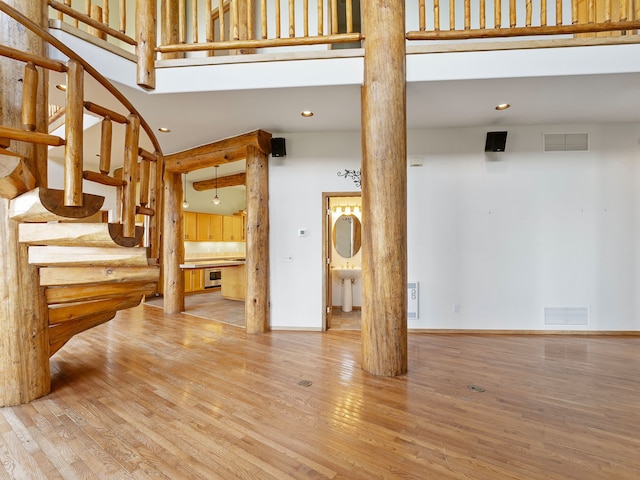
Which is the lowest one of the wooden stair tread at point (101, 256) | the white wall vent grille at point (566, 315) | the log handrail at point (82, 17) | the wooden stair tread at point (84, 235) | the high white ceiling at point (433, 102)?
the white wall vent grille at point (566, 315)

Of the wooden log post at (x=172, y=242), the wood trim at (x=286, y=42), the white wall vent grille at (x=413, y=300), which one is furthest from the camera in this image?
the wooden log post at (x=172, y=242)

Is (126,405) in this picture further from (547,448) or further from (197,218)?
(197,218)

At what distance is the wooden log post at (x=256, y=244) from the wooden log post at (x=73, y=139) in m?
2.42

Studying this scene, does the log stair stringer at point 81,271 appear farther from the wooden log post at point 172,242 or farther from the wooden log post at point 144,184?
the wooden log post at point 172,242

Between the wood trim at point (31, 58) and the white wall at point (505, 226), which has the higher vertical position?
the wood trim at point (31, 58)

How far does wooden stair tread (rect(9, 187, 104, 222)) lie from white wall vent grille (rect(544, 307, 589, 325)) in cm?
494

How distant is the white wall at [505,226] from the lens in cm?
383

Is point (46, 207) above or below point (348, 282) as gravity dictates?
above

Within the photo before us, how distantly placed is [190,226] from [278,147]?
4126 millimetres

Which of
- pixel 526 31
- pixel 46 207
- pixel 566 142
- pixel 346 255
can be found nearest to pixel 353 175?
pixel 346 255

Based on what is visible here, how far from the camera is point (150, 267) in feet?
6.98

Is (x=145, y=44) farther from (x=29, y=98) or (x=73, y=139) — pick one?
(x=73, y=139)

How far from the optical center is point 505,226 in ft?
13.0

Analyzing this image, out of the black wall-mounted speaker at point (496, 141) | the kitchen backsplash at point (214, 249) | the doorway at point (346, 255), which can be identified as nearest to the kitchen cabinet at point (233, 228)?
the kitchen backsplash at point (214, 249)
